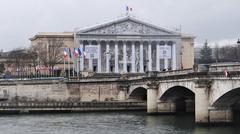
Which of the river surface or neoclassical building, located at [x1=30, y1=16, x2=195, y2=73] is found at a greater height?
neoclassical building, located at [x1=30, y1=16, x2=195, y2=73]

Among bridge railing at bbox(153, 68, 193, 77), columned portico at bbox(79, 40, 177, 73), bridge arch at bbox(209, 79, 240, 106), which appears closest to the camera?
bridge arch at bbox(209, 79, 240, 106)

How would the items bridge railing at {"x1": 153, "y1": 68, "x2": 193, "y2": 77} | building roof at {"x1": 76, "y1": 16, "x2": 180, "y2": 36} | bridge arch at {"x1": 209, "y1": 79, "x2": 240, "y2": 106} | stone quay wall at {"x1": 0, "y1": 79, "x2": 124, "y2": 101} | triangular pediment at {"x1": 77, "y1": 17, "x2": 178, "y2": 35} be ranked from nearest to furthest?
bridge arch at {"x1": 209, "y1": 79, "x2": 240, "y2": 106} → bridge railing at {"x1": 153, "y1": 68, "x2": 193, "y2": 77} → stone quay wall at {"x1": 0, "y1": 79, "x2": 124, "y2": 101} → building roof at {"x1": 76, "y1": 16, "x2": 180, "y2": 36} → triangular pediment at {"x1": 77, "y1": 17, "x2": 178, "y2": 35}

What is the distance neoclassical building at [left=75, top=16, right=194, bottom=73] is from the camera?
155875mm

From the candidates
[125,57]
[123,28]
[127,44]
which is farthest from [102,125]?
[127,44]

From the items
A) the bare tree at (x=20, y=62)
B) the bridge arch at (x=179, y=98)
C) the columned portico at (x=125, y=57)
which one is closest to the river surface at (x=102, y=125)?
the bridge arch at (x=179, y=98)

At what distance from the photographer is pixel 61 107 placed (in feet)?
278

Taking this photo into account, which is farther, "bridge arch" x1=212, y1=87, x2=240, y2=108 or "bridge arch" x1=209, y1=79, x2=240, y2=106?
"bridge arch" x1=212, y1=87, x2=240, y2=108

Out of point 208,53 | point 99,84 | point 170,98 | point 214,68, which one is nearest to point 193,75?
point 214,68

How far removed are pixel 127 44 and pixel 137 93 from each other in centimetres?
6809

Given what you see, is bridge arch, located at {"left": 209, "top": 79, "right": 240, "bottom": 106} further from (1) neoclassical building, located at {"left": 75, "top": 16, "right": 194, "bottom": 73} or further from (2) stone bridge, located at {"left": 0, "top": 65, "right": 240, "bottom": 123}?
(1) neoclassical building, located at {"left": 75, "top": 16, "right": 194, "bottom": 73}

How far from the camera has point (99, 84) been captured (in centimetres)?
9981

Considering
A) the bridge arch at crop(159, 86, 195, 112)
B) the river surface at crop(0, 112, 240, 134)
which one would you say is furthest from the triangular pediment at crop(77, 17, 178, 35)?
the bridge arch at crop(159, 86, 195, 112)

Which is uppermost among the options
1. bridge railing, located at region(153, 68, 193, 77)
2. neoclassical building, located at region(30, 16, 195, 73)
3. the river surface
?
neoclassical building, located at region(30, 16, 195, 73)

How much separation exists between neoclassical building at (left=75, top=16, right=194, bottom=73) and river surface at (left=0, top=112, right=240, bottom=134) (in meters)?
77.4
